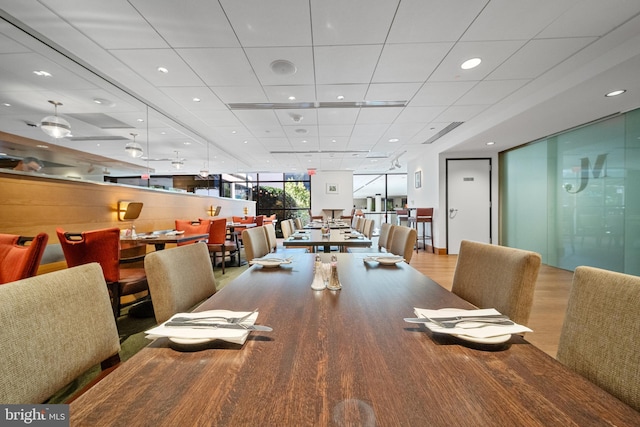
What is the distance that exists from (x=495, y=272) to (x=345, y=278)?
659 mm

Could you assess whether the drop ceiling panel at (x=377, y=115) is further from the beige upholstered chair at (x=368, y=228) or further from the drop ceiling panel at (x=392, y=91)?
the beige upholstered chair at (x=368, y=228)

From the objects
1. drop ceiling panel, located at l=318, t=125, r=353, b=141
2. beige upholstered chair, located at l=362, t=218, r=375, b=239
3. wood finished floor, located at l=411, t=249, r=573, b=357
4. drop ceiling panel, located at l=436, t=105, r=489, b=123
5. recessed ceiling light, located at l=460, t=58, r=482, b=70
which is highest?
drop ceiling panel, located at l=318, t=125, r=353, b=141

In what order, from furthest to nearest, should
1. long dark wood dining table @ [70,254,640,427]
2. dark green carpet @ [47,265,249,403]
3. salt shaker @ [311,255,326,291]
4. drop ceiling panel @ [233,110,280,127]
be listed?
drop ceiling panel @ [233,110,280,127], dark green carpet @ [47,265,249,403], salt shaker @ [311,255,326,291], long dark wood dining table @ [70,254,640,427]

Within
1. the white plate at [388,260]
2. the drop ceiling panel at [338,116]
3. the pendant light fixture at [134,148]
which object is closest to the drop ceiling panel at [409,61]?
the drop ceiling panel at [338,116]

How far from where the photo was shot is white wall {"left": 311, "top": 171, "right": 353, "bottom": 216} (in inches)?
467

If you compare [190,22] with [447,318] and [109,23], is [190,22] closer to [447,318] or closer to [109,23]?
[109,23]

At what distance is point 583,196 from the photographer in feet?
14.7

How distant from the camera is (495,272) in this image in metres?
1.12

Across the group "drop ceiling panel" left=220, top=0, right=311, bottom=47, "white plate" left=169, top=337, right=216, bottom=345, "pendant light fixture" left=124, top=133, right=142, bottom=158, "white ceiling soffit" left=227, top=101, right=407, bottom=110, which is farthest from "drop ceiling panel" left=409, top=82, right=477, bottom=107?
"pendant light fixture" left=124, top=133, right=142, bottom=158

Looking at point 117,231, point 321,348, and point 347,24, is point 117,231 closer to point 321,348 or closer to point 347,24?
point 321,348

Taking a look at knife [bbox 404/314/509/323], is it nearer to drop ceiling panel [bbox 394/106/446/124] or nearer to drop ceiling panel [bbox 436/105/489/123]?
drop ceiling panel [bbox 394/106/446/124]

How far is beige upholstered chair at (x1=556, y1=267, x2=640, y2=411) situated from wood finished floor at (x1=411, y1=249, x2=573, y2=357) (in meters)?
1.81

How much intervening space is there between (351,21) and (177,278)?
101 inches

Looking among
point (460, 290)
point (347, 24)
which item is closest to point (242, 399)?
point (460, 290)
